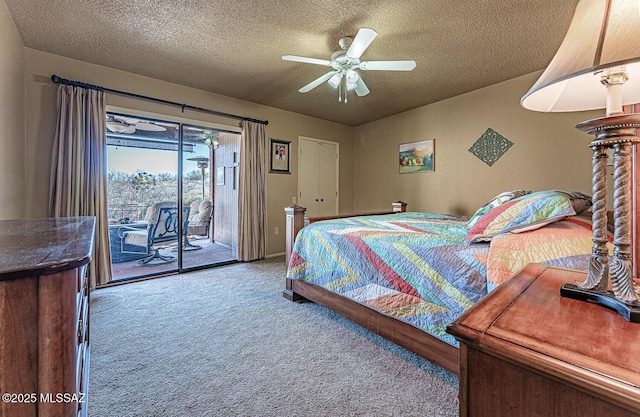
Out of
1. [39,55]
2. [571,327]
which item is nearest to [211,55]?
[39,55]

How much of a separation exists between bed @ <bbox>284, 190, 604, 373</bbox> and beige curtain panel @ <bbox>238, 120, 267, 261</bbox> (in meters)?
2.13

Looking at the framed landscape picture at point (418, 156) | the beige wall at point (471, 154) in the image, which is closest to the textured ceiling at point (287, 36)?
the beige wall at point (471, 154)

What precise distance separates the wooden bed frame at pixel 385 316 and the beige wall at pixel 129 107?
1.93m

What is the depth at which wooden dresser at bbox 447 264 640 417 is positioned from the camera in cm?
45

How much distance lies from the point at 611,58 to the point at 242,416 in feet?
5.99

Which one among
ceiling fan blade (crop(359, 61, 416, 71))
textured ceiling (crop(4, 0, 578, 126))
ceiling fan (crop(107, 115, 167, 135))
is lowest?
ceiling fan (crop(107, 115, 167, 135))

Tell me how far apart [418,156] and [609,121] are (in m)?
3.91

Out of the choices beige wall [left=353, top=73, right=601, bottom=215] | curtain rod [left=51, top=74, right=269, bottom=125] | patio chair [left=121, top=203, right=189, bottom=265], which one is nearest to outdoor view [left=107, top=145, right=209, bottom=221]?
patio chair [left=121, top=203, right=189, bottom=265]

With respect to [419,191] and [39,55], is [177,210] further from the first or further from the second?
[419,191]

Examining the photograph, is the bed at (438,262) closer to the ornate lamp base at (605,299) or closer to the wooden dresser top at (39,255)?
the ornate lamp base at (605,299)

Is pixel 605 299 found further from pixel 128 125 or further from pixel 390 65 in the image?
pixel 128 125

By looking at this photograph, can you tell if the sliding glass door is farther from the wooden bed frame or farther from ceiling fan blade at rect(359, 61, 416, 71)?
ceiling fan blade at rect(359, 61, 416, 71)

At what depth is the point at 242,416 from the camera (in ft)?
4.41

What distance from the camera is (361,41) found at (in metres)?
2.06
